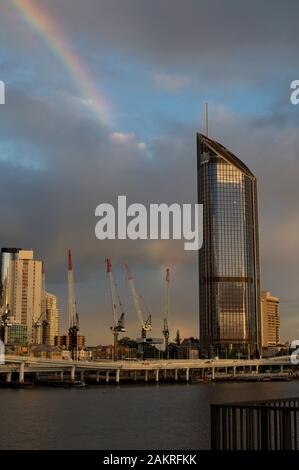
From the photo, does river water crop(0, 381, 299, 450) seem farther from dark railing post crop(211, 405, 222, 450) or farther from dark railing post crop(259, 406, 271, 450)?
dark railing post crop(211, 405, 222, 450)

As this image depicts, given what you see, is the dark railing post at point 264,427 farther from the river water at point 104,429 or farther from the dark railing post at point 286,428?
the river water at point 104,429

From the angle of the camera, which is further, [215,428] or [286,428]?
[215,428]

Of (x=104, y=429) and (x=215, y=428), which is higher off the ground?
(x=215, y=428)

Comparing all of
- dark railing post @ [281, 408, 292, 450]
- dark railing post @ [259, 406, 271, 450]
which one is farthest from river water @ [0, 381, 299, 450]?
dark railing post @ [259, 406, 271, 450]

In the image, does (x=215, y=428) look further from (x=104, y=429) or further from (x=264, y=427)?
(x=104, y=429)

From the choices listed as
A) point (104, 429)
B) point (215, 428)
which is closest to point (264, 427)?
point (215, 428)

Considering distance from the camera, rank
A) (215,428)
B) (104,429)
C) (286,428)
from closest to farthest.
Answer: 1. (286,428)
2. (215,428)
3. (104,429)

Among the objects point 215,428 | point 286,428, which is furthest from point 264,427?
point 215,428

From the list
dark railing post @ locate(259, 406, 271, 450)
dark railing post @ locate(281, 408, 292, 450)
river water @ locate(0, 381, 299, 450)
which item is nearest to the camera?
dark railing post @ locate(281, 408, 292, 450)

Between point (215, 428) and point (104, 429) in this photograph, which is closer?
point (215, 428)

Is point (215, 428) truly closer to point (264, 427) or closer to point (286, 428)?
point (264, 427)

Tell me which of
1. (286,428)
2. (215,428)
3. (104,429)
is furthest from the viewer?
(104,429)
